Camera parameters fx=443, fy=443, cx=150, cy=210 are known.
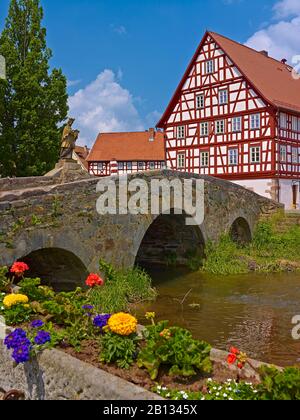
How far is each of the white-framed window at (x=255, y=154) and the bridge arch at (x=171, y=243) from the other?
11.1m

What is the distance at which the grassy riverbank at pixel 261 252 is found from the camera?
13.8 m

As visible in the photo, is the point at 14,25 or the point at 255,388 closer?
the point at 255,388

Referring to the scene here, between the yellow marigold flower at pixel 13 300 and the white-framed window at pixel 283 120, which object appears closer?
the yellow marigold flower at pixel 13 300

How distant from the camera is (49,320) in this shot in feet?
16.0

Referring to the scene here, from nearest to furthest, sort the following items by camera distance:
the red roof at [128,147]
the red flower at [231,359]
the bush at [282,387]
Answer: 1. the bush at [282,387]
2. the red flower at [231,359]
3. the red roof at [128,147]

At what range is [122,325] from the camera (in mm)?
4086

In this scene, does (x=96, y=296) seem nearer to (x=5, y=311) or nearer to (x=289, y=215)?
(x=5, y=311)

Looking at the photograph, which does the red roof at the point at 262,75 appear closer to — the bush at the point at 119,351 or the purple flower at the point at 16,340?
the bush at the point at 119,351

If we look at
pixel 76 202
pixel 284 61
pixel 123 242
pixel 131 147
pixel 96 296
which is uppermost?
pixel 284 61

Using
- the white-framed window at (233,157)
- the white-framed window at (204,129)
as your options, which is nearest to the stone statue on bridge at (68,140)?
the white-framed window at (233,157)

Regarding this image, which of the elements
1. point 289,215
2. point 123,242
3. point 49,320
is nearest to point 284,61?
point 289,215

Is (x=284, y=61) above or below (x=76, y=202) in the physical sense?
above
